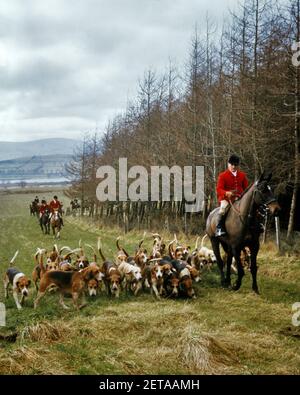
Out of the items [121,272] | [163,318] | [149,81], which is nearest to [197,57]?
[149,81]

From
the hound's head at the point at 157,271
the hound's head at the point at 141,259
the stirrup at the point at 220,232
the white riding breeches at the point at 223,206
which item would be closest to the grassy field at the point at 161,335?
the hound's head at the point at 157,271

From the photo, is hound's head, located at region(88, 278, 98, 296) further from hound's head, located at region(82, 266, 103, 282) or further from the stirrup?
the stirrup

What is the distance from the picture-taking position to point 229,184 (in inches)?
397

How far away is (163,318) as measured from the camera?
7.46m

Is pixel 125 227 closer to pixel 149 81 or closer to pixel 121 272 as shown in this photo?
pixel 149 81

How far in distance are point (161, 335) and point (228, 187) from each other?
177 inches

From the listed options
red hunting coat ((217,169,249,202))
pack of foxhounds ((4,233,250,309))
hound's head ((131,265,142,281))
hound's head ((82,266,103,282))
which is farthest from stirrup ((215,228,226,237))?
hound's head ((82,266,103,282))

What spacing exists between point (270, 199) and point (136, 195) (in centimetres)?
1850

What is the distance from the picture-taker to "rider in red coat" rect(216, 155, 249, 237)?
9.91 metres

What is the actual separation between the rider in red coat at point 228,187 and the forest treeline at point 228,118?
167 inches

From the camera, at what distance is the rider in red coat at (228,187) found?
9.91 meters

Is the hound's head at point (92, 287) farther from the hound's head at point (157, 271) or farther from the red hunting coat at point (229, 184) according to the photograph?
the red hunting coat at point (229, 184)

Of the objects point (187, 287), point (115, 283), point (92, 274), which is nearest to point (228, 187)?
point (187, 287)

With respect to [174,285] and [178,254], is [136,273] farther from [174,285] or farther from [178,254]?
[178,254]
